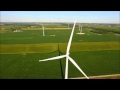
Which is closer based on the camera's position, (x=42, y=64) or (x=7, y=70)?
(x=7, y=70)
